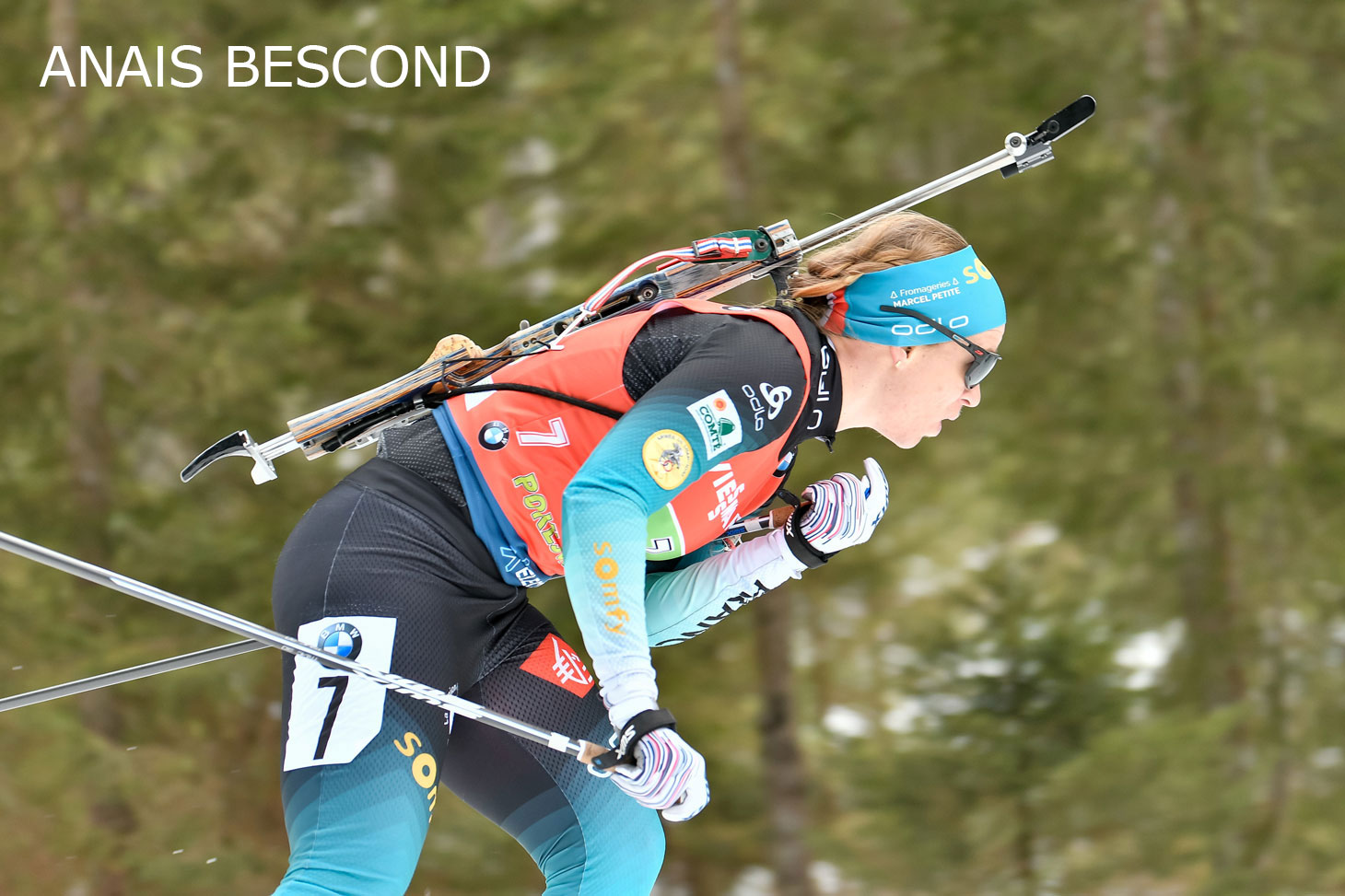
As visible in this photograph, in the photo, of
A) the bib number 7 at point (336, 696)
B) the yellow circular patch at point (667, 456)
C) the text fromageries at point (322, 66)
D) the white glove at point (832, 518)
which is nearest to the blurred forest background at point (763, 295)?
the text fromageries at point (322, 66)

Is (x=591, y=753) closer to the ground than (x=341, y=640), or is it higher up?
closer to the ground

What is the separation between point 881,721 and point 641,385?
13.5 ft

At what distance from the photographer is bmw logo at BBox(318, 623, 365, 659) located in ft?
6.39

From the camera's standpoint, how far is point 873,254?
7.38ft

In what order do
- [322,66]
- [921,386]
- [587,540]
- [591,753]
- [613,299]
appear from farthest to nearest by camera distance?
[322,66] → [613,299] → [921,386] → [591,753] → [587,540]

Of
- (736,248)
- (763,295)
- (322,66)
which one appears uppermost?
(322,66)

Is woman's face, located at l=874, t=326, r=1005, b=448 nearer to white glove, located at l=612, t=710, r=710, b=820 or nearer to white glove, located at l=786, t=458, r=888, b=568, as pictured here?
white glove, located at l=786, t=458, r=888, b=568

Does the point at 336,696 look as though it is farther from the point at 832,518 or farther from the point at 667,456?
the point at 832,518

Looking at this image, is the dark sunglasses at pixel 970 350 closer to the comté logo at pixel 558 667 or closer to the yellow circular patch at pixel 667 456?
the yellow circular patch at pixel 667 456

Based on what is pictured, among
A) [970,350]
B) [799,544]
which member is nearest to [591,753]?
[799,544]

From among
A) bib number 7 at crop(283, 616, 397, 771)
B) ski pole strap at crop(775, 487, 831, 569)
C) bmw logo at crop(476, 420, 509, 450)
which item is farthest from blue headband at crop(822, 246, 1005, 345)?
bib number 7 at crop(283, 616, 397, 771)

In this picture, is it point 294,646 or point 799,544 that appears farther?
point 799,544

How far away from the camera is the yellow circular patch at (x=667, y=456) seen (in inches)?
73.1

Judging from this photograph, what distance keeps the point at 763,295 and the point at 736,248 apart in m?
3.00
